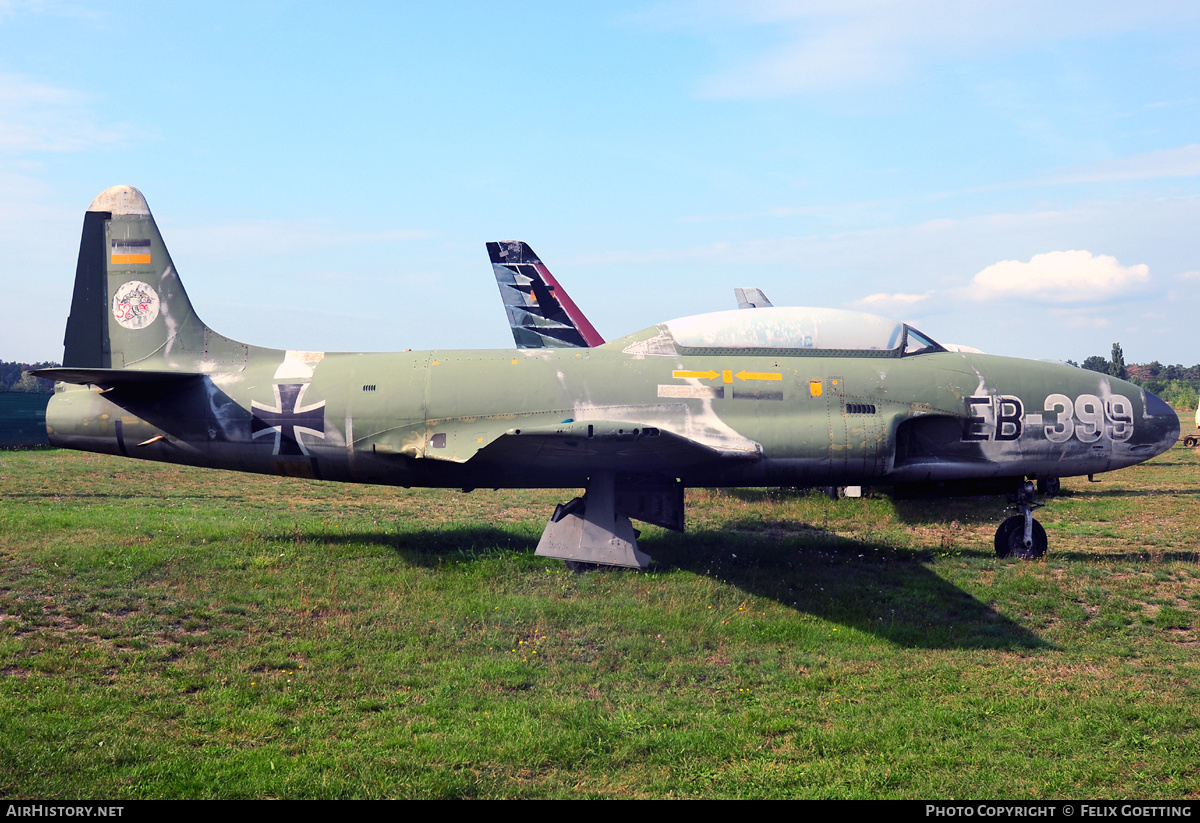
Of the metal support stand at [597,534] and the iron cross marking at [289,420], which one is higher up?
the iron cross marking at [289,420]

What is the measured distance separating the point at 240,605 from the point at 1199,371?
166038mm

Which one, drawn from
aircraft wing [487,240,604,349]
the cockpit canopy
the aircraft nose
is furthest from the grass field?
aircraft wing [487,240,604,349]

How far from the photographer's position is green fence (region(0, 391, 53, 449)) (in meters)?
31.9

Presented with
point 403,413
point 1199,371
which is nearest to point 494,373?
point 403,413

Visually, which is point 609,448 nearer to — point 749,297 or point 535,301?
point 535,301

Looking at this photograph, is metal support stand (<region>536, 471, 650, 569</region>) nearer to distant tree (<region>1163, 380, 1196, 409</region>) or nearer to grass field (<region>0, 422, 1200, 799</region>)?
grass field (<region>0, 422, 1200, 799</region>)

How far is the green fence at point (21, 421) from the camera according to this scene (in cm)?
3186

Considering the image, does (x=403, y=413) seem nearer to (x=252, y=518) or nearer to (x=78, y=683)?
(x=78, y=683)

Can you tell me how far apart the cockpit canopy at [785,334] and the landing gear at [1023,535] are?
296cm

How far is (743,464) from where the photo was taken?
11547 mm

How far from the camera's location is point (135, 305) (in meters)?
12.7

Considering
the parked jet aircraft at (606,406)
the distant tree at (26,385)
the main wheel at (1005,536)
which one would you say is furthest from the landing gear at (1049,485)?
the distant tree at (26,385)

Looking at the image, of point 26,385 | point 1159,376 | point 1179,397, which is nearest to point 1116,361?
point 1179,397

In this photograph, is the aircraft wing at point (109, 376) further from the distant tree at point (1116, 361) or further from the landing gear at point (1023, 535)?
the distant tree at point (1116, 361)
